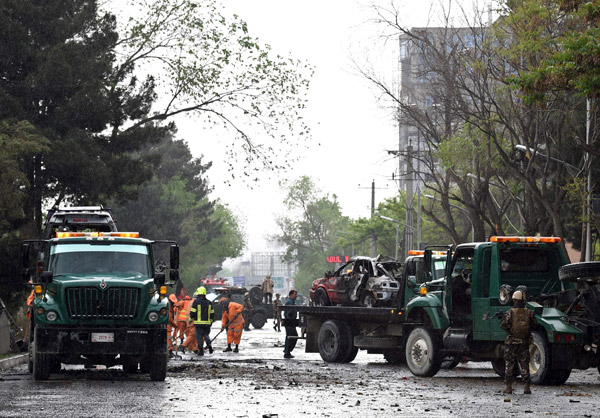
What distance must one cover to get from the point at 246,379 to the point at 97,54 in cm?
2384

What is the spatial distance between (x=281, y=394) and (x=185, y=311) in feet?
49.4

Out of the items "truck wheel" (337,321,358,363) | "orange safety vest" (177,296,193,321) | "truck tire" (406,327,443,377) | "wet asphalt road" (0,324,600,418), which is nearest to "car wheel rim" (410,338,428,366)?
"truck tire" (406,327,443,377)

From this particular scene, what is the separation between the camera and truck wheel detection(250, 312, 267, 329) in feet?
180

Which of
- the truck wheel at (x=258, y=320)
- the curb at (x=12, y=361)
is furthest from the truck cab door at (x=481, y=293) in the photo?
the truck wheel at (x=258, y=320)

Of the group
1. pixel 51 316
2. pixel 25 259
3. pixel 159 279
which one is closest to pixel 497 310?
pixel 159 279

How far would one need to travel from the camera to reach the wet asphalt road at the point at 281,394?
13.6 meters

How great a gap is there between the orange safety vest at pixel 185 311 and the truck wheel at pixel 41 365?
12.2m

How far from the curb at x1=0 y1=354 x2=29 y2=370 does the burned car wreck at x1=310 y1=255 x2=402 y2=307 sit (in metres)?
9.51

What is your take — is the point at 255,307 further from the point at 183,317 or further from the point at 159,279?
the point at 159,279

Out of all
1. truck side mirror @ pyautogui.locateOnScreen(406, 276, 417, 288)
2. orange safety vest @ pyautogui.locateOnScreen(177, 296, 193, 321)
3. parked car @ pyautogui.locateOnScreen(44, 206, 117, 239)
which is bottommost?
orange safety vest @ pyautogui.locateOnScreen(177, 296, 193, 321)

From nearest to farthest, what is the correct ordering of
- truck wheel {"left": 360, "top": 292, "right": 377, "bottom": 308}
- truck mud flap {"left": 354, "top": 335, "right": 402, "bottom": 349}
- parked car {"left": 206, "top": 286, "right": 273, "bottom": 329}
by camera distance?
truck mud flap {"left": 354, "top": 335, "right": 402, "bottom": 349}
truck wheel {"left": 360, "top": 292, "right": 377, "bottom": 308}
parked car {"left": 206, "top": 286, "right": 273, "bottom": 329}

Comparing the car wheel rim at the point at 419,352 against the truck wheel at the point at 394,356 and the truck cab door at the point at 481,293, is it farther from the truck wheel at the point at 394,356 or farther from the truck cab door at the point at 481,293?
the truck wheel at the point at 394,356

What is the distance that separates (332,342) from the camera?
27.1 metres

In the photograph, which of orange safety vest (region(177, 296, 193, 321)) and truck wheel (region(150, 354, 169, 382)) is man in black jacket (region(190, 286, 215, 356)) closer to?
orange safety vest (region(177, 296, 193, 321))
